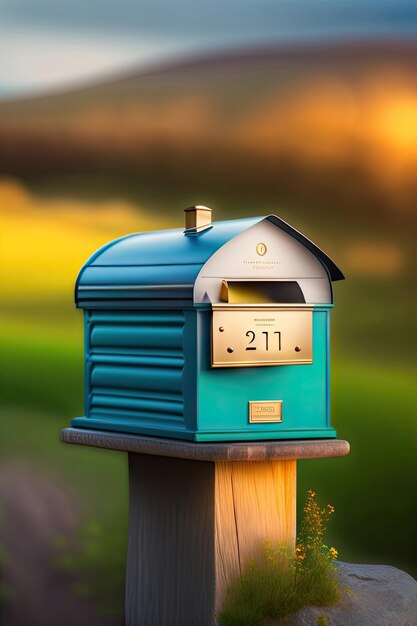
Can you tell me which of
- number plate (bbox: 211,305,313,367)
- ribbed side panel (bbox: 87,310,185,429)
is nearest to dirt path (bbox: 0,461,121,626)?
ribbed side panel (bbox: 87,310,185,429)

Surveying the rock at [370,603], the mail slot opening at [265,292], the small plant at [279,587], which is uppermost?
the mail slot opening at [265,292]

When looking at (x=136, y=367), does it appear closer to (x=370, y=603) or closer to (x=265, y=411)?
(x=265, y=411)

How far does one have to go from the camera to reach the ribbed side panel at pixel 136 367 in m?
5.71

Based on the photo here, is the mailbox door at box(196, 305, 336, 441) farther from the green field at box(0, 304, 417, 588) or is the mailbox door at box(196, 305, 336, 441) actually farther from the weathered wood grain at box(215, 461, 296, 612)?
the green field at box(0, 304, 417, 588)

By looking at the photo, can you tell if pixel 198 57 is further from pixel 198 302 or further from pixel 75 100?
pixel 198 302

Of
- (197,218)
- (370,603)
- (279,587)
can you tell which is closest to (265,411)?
(279,587)

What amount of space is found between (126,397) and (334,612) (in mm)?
1330

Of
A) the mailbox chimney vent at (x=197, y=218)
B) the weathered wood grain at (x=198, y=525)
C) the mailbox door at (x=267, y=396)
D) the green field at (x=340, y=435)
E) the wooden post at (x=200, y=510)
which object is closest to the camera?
the mailbox door at (x=267, y=396)

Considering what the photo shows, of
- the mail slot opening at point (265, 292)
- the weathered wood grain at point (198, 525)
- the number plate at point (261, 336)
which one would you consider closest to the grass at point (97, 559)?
the weathered wood grain at point (198, 525)

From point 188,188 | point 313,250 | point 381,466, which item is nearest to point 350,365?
point 381,466

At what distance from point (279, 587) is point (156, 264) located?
1510mm

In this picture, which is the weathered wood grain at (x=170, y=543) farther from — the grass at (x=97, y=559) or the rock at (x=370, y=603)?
the grass at (x=97, y=559)

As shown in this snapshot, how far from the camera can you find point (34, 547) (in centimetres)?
838

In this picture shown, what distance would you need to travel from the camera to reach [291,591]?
5867 millimetres
